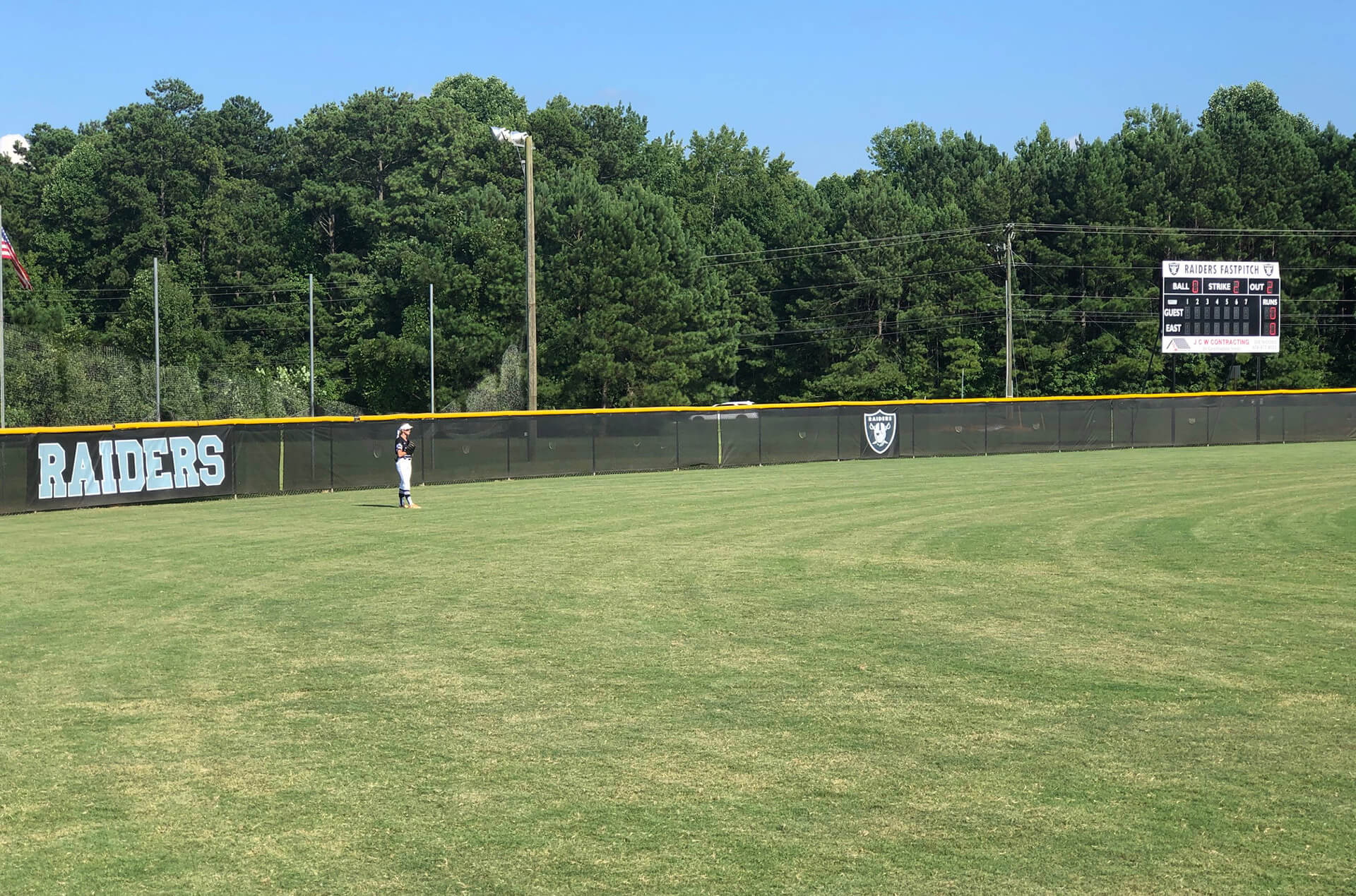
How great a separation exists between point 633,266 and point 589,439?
4320cm

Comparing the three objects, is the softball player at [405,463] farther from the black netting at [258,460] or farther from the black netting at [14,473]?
the black netting at [14,473]

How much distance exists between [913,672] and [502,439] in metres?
24.2

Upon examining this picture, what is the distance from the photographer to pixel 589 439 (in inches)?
1374

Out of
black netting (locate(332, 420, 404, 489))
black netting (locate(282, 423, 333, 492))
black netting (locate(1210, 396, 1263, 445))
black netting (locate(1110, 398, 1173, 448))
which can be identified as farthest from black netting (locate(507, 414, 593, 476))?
black netting (locate(1210, 396, 1263, 445))

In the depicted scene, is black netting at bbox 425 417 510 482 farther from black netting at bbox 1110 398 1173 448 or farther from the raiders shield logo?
black netting at bbox 1110 398 1173 448

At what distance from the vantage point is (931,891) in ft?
18.4

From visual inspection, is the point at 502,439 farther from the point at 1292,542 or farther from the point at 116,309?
the point at 116,309

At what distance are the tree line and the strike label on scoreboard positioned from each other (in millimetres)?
25928

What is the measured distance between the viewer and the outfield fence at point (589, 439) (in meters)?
26.0

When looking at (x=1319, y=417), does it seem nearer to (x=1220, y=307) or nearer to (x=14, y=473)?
(x=1220, y=307)

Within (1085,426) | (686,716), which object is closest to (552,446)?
(1085,426)

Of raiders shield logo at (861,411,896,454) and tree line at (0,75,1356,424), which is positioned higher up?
tree line at (0,75,1356,424)

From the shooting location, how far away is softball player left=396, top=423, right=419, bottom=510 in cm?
2519

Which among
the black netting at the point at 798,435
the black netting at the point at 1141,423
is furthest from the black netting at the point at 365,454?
the black netting at the point at 1141,423
